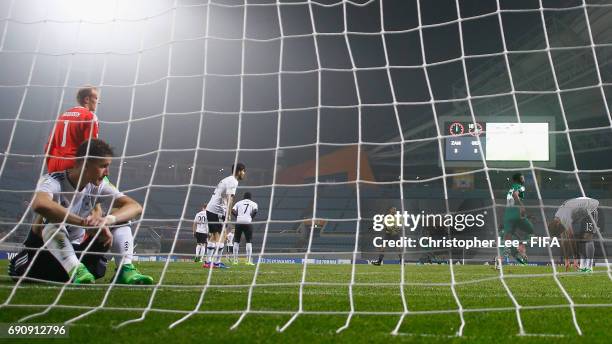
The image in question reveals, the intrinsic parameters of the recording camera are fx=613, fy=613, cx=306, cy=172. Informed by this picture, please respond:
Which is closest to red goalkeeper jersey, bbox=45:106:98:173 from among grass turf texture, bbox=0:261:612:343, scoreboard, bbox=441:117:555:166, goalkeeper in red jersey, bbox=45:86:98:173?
goalkeeper in red jersey, bbox=45:86:98:173

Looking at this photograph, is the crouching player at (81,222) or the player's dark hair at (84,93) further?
the player's dark hair at (84,93)

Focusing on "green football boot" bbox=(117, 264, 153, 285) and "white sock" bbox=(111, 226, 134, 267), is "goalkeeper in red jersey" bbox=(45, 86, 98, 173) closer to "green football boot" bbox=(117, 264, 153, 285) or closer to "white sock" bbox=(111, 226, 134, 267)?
"white sock" bbox=(111, 226, 134, 267)

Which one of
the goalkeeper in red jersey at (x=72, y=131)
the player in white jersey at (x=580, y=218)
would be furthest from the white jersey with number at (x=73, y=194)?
the player in white jersey at (x=580, y=218)

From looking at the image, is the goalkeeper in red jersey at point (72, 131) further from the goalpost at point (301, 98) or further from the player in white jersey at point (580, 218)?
the player in white jersey at point (580, 218)

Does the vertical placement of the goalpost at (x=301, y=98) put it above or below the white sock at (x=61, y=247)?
above

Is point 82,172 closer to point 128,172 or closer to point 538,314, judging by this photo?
point 538,314

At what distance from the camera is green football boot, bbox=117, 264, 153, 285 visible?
337cm

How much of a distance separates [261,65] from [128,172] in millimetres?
4237

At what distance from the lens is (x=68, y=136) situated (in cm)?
397

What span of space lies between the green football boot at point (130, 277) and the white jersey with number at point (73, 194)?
14.7 inches

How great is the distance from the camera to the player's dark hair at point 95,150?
11.0 ft

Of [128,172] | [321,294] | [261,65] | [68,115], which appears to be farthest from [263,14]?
[321,294]

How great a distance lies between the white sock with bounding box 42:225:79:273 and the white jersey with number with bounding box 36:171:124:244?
86 millimetres

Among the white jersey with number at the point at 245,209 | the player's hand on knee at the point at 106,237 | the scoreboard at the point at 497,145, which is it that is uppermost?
the scoreboard at the point at 497,145
